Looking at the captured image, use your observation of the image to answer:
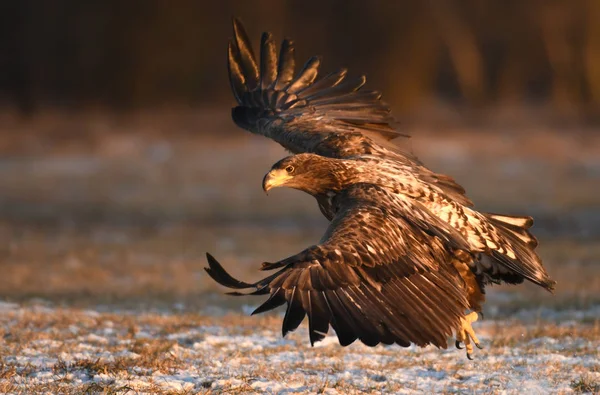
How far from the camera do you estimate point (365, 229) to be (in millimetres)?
5875

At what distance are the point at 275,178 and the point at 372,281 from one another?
46.5 inches

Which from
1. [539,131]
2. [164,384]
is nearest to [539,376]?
[164,384]

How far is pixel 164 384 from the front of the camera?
6.03 metres

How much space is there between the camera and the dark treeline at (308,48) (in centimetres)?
3228

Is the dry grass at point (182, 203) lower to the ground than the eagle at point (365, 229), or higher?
higher

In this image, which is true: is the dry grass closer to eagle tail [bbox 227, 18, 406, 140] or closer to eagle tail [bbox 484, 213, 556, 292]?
eagle tail [bbox 227, 18, 406, 140]

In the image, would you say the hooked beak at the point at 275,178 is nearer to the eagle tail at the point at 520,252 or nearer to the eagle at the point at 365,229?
the eagle at the point at 365,229

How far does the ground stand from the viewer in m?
6.48

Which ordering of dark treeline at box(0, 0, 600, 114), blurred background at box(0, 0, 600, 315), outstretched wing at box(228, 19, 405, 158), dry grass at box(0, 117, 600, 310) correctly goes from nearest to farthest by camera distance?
outstretched wing at box(228, 19, 405, 158)
dry grass at box(0, 117, 600, 310)
blurred background at box(0, 0, 600, 315)
dark treeline at box(0, 0, 600, 114)

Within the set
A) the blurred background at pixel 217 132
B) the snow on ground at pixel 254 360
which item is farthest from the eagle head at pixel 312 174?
the blurred background at pixel 217 132

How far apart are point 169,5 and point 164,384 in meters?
27.5

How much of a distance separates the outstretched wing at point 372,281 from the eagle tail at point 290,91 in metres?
2.16

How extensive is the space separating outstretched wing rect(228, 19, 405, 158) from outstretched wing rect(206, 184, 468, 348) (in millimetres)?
1662

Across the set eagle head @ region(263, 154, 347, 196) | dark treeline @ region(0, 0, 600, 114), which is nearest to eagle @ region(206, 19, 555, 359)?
eagle head @ region(263, 154, 347, 196)
